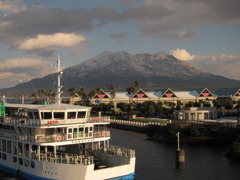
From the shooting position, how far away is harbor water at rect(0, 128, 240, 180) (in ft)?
139

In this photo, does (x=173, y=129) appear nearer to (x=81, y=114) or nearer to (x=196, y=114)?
(x=196, y=114)

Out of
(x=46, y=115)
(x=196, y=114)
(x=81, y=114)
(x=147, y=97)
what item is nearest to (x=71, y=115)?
(x=81, y=114)

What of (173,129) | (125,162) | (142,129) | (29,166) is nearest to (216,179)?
(125,162)

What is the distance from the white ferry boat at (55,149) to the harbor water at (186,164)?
4.79m

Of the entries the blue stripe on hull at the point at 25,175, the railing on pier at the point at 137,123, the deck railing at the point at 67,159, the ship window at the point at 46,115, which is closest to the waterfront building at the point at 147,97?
the railing on pier at the point at 137,123

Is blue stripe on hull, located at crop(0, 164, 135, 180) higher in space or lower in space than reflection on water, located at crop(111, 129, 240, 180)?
higher

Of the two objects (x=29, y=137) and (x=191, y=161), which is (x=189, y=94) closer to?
(x=191, y=161)

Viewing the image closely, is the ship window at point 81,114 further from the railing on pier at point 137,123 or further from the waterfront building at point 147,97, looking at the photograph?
the waterfront building at point 147,97

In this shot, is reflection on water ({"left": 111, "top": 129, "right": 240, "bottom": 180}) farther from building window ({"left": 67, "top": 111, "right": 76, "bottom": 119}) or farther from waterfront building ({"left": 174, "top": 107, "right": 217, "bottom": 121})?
waterfront building ({"left": 174, "top": 107, "right": 217, "bottom": 121})

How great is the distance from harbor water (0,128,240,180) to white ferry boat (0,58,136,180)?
4.79 metres

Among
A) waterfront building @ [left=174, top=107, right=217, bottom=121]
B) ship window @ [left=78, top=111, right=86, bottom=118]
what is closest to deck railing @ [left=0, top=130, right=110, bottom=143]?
ship window @ [left=78, top=111, right=86, bottom=118]

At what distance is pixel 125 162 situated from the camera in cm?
3462

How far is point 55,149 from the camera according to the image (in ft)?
117

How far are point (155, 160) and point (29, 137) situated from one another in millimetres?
21927
